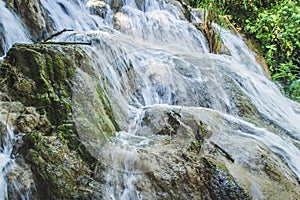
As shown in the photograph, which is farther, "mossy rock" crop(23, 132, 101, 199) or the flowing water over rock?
the flowing water over rock

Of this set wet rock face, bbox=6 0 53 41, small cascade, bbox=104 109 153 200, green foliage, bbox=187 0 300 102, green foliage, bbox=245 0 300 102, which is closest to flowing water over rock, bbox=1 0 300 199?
small cascade, bbox=104 109 153 200

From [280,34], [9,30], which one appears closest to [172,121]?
[9,30]

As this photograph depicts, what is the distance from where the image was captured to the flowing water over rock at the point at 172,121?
7.43ft

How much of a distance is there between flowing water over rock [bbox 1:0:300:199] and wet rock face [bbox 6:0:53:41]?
15.6 inches

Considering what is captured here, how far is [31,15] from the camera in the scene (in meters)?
3.84

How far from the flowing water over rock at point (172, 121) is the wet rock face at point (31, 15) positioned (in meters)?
0.40

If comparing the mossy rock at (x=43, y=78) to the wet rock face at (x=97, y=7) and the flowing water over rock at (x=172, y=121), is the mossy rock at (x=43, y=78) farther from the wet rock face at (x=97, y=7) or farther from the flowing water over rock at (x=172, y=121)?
the wet rock face at (x=97, y=7)

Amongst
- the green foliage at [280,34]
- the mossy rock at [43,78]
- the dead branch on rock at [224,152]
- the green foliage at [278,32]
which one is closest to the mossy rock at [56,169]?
the mossy rock at [43,78]

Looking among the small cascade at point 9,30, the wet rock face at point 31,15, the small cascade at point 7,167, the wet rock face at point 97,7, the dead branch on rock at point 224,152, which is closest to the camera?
the small cascade at point 7,167

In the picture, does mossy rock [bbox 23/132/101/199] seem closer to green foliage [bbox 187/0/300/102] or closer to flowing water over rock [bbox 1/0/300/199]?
flowing water over rock [bbox 1/0/300/199]

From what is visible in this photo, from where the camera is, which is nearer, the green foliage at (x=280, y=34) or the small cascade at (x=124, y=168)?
the small cascade at (x=124, y=168)

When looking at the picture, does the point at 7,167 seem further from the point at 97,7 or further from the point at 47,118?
the point at 97,7

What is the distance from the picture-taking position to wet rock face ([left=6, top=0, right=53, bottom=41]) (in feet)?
12.4

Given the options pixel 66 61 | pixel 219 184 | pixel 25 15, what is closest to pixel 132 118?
pixel 66 61
